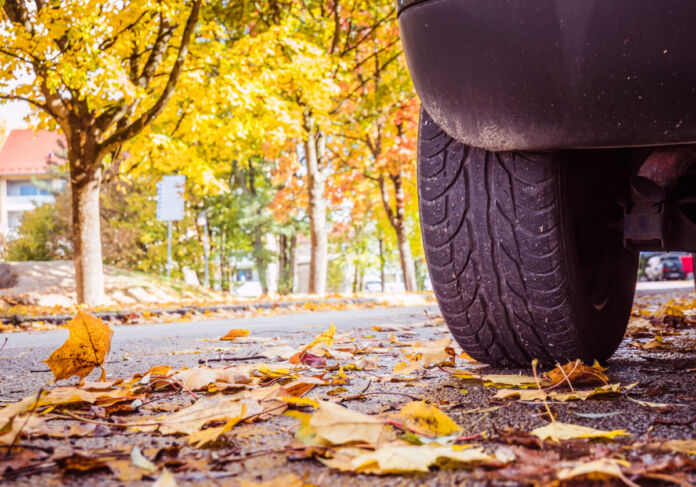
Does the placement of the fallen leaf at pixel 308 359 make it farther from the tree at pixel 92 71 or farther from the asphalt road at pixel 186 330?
the tree at pixel 92 71

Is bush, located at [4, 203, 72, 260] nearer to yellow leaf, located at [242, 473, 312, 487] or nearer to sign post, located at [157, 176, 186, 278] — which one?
sign post, located at [157, 176, 186, 278]

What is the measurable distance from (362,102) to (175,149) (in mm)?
6062

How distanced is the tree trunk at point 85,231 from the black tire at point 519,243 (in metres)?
8.78

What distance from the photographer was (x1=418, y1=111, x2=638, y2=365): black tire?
1794 millimetres

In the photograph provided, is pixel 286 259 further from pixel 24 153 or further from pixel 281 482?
pixel 24 153

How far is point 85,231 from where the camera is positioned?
387 inches

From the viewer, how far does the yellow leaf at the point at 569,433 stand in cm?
123

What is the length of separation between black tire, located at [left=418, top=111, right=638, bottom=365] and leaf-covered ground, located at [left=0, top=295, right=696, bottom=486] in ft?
0.38

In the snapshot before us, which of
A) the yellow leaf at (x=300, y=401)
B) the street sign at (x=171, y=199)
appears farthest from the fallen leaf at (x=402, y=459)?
the street sign at (x=171, y=199)

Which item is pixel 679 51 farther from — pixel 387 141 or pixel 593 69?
pixel 387 141

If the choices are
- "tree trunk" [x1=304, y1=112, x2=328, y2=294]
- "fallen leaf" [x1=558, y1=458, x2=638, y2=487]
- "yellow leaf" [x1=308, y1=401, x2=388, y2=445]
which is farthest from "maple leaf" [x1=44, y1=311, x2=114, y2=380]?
"tree trunk" [x1=304, y1=112, x2=328, y2=294]

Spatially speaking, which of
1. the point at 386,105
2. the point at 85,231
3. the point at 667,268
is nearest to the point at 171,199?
the point at 85,231

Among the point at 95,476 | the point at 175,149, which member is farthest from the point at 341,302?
the point at 95,476

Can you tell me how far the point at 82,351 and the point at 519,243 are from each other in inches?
49.3
